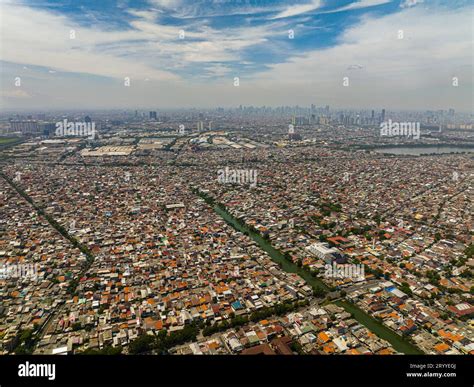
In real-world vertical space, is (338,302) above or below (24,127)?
below

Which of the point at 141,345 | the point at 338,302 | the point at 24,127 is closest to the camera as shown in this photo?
the point at 141,345

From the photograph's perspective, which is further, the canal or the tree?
the canal

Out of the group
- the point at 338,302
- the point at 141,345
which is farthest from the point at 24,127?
the point at 338,302

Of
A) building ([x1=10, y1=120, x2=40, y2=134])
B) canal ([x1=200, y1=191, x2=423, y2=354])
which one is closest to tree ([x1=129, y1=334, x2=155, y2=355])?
canal ([x1=200, y1=191, x2=423, y2=354])

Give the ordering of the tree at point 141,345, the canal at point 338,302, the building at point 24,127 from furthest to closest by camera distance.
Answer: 1. the building at point 24,127
2. the canal at point 338,302
3. the tree at point 141,345

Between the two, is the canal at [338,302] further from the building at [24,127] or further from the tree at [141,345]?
the building at [24,127]

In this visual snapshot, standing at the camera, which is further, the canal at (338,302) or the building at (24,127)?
the building at (24,127)

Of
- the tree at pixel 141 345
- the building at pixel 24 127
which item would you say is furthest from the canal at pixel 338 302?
the building at pixel 24 127

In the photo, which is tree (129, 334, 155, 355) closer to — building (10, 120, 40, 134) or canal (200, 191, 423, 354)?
canal (200, 191, 423, 354)

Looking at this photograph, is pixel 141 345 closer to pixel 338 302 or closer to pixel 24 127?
pixel 338 302

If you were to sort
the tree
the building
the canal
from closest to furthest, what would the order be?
the tree → the canal → the building
